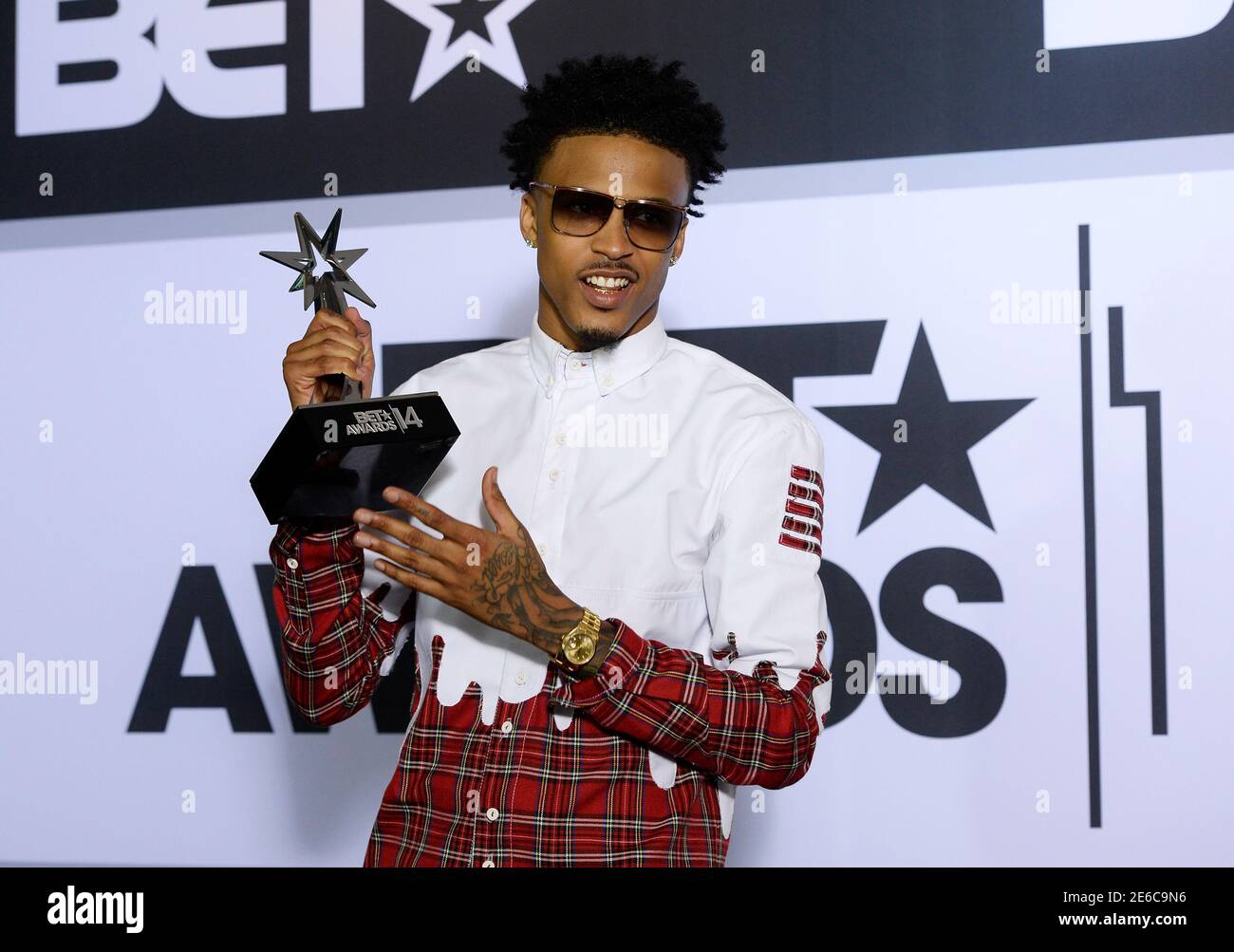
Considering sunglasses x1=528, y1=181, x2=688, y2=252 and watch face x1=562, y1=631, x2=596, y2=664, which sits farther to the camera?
sunglasses x1=528, y1=181, x2=688, y2=252

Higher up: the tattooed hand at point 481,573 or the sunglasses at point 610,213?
the sunglasses at point 610,213

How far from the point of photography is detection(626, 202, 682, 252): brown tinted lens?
5.45ft

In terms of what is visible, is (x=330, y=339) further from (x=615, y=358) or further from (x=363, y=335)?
(x=615, y=358)

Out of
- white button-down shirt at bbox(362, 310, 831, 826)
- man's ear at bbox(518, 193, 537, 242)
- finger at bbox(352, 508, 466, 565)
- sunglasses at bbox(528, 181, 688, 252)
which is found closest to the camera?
finger at bbox(352, 508, 466, 565)

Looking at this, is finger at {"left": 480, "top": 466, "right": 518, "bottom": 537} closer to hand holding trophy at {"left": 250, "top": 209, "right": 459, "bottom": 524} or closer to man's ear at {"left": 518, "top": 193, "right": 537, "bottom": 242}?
hand holding trophy at {"left": 250, "top": 209, "right": 459, "bottom": 524}

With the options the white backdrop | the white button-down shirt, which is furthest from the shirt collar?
the white backdrop

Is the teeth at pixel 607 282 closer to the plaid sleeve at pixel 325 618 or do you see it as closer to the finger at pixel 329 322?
the finger at pixel 329 322

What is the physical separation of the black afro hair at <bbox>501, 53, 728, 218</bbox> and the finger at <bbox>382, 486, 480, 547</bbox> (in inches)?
23.2

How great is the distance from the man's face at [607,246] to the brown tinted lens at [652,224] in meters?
0.01

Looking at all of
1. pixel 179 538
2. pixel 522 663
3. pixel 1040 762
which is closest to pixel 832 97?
pixel 1040 762

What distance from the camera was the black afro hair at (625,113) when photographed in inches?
67.2

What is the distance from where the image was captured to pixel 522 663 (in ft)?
5.13

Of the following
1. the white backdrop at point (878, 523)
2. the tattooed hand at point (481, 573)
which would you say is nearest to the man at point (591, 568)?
the tattooed hand at point (481, 573)

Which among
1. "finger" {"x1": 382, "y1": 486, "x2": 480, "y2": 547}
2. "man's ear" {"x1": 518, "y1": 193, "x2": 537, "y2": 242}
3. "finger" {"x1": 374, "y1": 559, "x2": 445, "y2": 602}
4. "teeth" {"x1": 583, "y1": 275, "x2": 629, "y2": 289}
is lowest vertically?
"finger" {"x1": 374, "y1": 559, "x2": 445, "y2": 602}
